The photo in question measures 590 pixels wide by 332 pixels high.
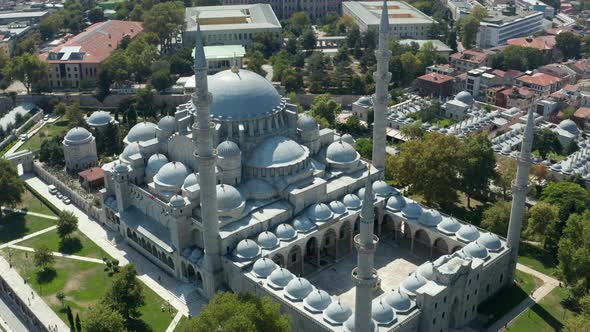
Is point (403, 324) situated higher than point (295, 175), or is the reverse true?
point (295, 175)

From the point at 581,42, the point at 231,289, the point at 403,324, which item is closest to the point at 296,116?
the point at 231,289

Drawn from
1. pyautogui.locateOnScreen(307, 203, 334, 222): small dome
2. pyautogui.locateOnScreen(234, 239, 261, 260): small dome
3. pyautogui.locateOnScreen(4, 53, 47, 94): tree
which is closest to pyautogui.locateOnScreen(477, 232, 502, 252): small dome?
pyautogui.locateOnScreen(307, 203, 334, 222): small dome

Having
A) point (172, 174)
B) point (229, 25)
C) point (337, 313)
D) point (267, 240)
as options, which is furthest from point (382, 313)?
point (229, 25)

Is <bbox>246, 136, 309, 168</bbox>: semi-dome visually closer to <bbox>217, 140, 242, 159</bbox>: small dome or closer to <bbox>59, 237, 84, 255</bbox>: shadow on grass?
<bbox>217, 140, 242, 159</bbox>: small dome

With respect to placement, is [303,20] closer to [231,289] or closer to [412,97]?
[412,97]

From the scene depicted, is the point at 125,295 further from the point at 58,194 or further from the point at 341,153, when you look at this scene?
the point at 58,194

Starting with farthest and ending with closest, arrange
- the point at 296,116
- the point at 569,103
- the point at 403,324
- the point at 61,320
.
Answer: the point at 569,103, the point at 296,116, the point at 61,320, the point at 403,324
